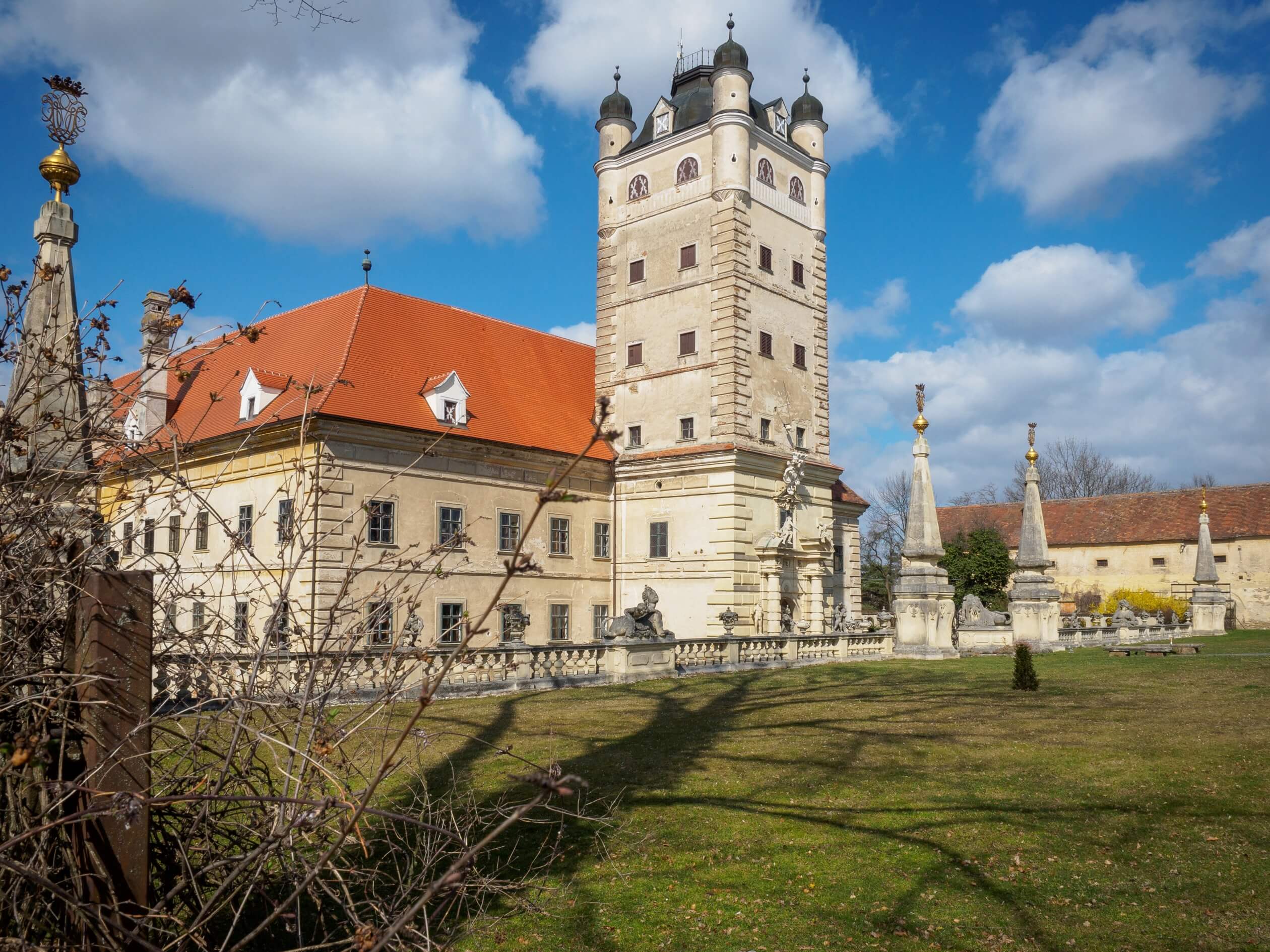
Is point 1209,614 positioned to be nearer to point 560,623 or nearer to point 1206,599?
point 1206,599

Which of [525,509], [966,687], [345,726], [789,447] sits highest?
[789,447]

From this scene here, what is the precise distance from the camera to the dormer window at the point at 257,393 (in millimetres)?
25500

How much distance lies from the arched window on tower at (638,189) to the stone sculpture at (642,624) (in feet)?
53.9

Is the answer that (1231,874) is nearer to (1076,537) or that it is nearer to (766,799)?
(766,799)

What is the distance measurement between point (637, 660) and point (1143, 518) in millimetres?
47058

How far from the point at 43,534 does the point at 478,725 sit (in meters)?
10.1

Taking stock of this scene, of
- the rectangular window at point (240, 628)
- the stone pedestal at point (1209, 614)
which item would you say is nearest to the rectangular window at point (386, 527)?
the rectangular window at point (240, 628)

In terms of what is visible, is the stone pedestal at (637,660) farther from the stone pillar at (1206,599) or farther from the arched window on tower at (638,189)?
the stone pillar at (1206,599)

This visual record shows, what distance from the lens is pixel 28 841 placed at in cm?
344

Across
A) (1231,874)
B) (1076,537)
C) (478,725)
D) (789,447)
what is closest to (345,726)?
Answer: (1231,874)

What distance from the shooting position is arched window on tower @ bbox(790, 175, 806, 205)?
3269 centimetres

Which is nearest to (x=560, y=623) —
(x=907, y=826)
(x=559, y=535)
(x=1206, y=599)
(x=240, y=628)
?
(x=559, y=535)

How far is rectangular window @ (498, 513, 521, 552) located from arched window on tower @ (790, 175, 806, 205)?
15.1 m

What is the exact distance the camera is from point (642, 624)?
21156 millimetres
